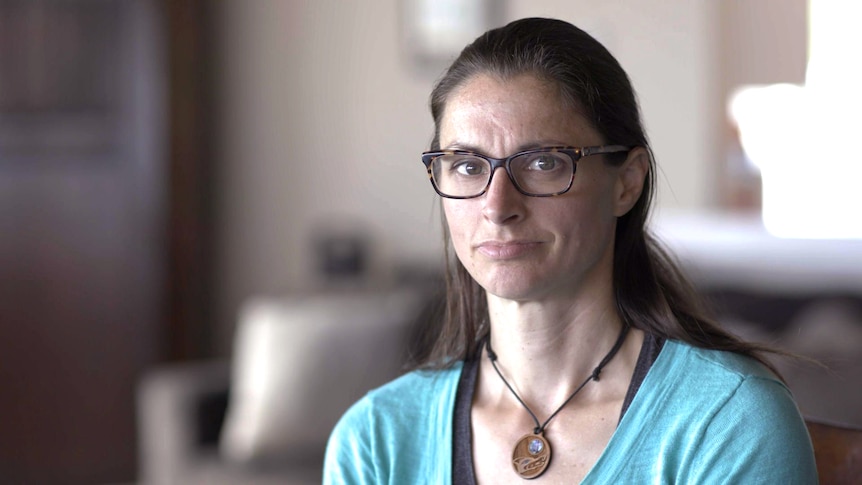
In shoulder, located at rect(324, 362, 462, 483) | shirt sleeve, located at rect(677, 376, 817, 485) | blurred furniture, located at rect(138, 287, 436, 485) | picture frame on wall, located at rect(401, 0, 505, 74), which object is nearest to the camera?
shirt sleeve, located at rect(677, 376, 817, 485)

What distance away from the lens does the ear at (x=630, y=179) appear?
1296 millimetres

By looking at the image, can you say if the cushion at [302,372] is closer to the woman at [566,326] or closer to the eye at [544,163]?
the woman at [566,326]

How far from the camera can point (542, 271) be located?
1245 millimetres

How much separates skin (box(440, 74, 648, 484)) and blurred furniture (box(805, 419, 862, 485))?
261mm

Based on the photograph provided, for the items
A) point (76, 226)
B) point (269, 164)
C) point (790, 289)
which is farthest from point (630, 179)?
point (269, 164)

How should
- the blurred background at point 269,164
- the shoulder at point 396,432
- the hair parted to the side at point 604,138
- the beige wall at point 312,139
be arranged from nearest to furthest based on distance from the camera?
the hair parted to the side at point 604,138 < the shoulder at point 396,432 < the blurred background at point 269,164 < the beige wall at point 312,139

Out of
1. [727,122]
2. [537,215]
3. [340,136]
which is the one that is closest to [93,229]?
[340,136]

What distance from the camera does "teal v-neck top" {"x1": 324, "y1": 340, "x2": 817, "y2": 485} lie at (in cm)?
115

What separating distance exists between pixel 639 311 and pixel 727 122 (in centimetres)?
236

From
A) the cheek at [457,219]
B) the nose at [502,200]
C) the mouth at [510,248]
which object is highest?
the nose at [502,200]

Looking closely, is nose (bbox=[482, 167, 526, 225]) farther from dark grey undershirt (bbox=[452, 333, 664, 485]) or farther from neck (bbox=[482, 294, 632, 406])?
dark grey undershirt (bbox=[452, 333, 664, 485])

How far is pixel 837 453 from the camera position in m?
1.33

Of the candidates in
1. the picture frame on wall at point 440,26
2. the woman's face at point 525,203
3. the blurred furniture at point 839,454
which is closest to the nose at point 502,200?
the woman's face at point 525,203

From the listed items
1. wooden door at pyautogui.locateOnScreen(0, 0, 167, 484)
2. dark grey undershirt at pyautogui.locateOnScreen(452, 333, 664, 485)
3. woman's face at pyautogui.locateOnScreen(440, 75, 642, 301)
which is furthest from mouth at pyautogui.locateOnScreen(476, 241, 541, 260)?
wooden door at pyautogui.locateOnScreen(0, 0, 167, 484)
